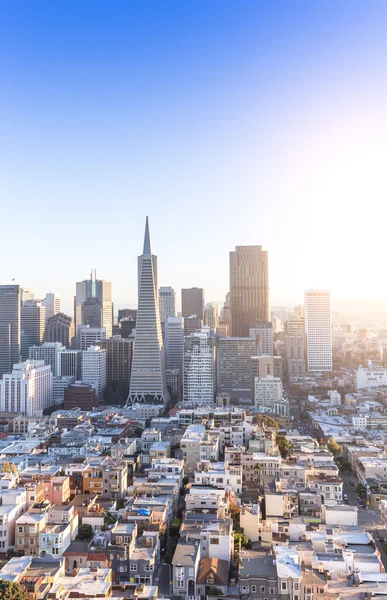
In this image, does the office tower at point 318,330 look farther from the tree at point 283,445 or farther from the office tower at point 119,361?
the tree at point 283,445

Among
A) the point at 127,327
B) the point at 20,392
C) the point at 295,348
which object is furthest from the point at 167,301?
the point at 20,392

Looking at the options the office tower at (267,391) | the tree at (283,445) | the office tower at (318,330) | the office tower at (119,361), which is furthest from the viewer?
the office tower at (318,330)

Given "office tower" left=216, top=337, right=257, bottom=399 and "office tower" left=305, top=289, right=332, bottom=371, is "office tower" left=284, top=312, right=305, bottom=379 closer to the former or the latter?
"office tower" left=305, top=289, right=332, bottom=371

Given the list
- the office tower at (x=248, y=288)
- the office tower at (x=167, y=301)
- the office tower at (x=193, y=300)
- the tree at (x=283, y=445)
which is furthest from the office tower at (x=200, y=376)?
the office tower at (x=167, y=301)

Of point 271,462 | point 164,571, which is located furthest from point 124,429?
point 164,571

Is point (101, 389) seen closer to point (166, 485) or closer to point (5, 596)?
point (166, 485)

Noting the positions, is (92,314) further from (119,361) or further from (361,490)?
(361,490)
